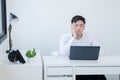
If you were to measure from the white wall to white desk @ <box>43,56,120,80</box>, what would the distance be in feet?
4.64

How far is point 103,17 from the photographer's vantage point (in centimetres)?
401

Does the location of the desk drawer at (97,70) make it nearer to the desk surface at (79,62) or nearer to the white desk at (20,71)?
the desk surface at (79,62)

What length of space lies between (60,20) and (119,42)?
112cm

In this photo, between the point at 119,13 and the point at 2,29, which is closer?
the point at 2,29

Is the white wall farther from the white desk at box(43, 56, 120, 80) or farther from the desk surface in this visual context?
the white desk at box(43, 56, 120, 80)

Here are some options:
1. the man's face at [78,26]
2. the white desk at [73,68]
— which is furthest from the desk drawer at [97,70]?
the man's face at [78,26]

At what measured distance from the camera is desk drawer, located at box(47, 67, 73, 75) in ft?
8.05

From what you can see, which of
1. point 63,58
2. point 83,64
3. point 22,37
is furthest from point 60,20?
point 83,64

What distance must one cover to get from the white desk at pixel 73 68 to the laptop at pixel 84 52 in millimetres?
59

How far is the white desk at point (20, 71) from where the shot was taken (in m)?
2.32

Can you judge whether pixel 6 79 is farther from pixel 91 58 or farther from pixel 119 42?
pixel 119 42

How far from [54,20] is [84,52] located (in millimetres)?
1480

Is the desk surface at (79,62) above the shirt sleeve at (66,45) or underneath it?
underneath

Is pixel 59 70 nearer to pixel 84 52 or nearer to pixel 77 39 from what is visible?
pixel 84 52
